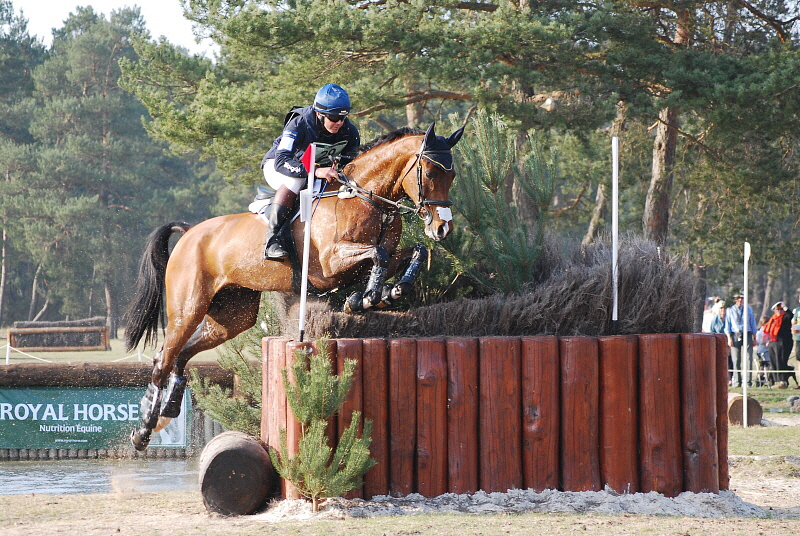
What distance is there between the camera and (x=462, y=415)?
5039 mm

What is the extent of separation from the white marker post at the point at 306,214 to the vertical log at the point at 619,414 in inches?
70.6

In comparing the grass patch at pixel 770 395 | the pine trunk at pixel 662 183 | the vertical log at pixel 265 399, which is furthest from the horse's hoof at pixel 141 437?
the pine trunk at pixel 662 183

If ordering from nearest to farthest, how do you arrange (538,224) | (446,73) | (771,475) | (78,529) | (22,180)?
(78,529), (538,224), (771,475), (446,73), (22,180)

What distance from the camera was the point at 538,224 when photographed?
5.92 metres

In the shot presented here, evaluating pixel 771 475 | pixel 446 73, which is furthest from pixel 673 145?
pixel 771 475

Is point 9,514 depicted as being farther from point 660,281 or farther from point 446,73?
point 446,73

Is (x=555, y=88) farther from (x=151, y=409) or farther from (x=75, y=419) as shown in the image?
(x=151, y=409)

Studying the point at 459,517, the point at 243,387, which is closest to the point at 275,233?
the point at 459,517

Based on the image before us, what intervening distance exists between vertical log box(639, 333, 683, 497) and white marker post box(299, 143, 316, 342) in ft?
6.71

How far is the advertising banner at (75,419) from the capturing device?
911cm

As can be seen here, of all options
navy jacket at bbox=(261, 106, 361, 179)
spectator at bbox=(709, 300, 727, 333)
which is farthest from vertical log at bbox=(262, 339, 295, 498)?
spectator at bbox=(709, 300, 727, 333)

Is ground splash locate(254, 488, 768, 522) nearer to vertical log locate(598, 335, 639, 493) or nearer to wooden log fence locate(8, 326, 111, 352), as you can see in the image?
vertical log locate(598, 335, 639, 493)

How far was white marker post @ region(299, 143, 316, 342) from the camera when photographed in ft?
16.4

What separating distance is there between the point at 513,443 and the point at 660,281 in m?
1.48
